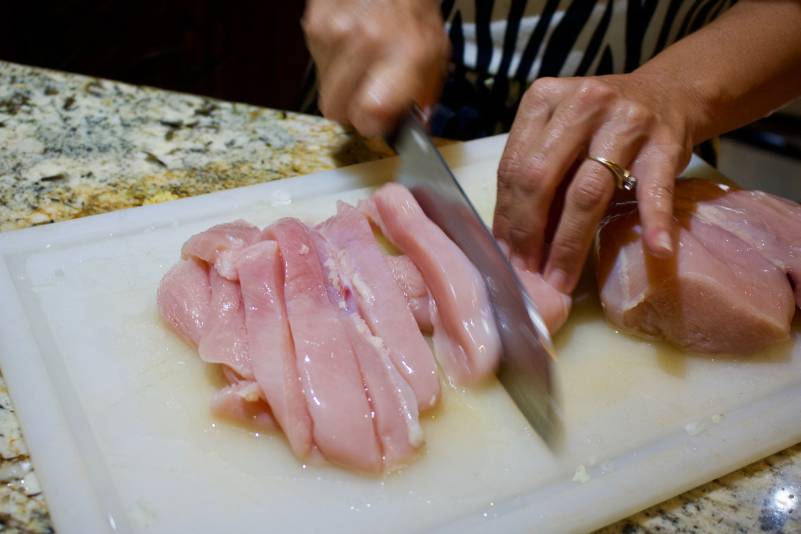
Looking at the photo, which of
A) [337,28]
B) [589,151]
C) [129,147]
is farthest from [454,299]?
[129,147]

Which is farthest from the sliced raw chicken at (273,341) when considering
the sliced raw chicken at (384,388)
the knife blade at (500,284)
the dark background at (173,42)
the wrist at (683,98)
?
the dark background at (173,42)

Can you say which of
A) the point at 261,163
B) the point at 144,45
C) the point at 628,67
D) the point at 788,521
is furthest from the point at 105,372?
the point at 144,45

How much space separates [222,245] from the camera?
160 cm

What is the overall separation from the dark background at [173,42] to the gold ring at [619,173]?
2.65 metres

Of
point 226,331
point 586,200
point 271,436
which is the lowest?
point 271,436

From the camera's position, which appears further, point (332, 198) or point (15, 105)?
point (15, 105)

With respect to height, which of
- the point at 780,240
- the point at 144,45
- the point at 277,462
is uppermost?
the point at 780,240

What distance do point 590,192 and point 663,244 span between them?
0.57 ft

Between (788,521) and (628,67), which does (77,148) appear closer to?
(628,67)

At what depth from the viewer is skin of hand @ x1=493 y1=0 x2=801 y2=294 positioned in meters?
1.57

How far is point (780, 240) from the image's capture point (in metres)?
1.75

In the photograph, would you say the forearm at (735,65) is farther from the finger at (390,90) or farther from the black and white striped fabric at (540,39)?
the finger at (390,90)

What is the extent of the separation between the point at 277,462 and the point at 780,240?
120 cm

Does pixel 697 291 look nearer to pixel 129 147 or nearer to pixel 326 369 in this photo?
pixel 326 369
